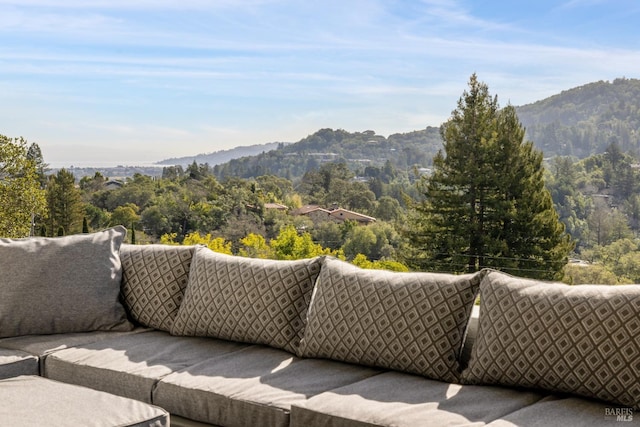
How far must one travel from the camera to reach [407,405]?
6.45ft

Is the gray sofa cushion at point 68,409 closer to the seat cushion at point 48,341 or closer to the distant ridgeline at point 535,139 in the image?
the seat cushion at point 48,341

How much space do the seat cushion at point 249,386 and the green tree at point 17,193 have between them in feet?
18.4

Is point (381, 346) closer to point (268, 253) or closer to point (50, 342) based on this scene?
point (50, 342)

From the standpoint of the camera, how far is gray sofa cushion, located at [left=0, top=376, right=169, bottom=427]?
1787 millimetres

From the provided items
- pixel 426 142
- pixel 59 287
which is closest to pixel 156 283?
pixel 59 287

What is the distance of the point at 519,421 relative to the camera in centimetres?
181

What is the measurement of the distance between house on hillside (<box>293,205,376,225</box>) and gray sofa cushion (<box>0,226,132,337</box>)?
15.7ft

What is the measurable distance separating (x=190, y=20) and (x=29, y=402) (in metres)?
6.49

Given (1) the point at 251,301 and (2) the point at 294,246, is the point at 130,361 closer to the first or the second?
(1) the point at 251,301

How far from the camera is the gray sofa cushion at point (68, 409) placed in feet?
5.86

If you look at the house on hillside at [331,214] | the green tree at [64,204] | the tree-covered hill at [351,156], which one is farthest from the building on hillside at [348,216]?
the green tree at [64,204]

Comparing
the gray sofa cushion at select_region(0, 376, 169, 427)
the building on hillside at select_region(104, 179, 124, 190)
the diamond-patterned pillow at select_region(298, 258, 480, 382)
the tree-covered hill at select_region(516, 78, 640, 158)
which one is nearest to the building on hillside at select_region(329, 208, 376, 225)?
the tree-covered hill at select_region(516, 78, 640, 158)

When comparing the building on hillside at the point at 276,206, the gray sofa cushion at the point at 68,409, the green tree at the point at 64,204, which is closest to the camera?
the gray sofa cushion at the point at 68,409

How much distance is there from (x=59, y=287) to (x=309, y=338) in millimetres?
1216
